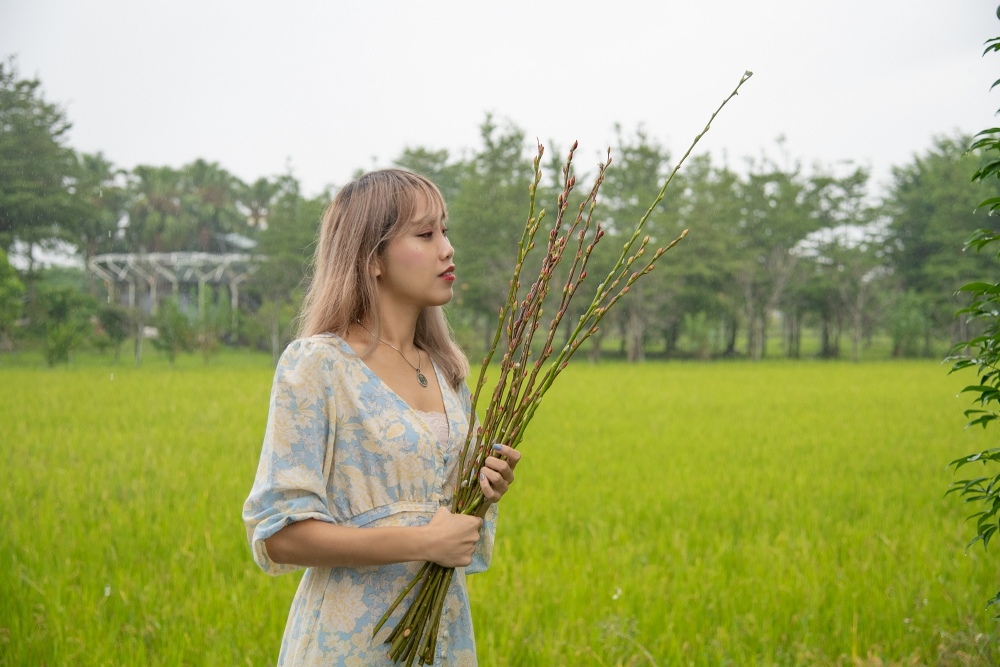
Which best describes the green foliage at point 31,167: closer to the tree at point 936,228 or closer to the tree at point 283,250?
the tree at point 283,250

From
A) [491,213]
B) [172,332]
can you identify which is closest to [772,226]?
[491,213]

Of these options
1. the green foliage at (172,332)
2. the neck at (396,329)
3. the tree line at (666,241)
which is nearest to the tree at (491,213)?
the tree line at (666,241)

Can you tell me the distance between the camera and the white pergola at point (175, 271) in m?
22.9

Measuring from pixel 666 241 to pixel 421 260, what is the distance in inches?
838

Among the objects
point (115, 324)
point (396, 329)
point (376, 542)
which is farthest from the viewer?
point (115, 324)

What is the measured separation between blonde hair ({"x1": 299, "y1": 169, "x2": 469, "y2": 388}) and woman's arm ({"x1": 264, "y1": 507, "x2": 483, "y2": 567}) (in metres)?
0.37

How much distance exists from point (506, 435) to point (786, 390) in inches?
521

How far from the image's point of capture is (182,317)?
18656mm

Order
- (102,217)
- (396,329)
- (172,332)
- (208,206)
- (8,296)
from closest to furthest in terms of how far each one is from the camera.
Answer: (396,329) → (8,296) → (172,332) → (102,217) → (208,206)

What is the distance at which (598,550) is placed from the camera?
4.21 meters

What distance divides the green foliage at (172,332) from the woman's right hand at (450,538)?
721 inches

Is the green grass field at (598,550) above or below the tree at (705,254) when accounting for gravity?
below

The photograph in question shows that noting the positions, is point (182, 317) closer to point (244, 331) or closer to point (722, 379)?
point (244, 331)

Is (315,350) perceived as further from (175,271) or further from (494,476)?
(175,271)
